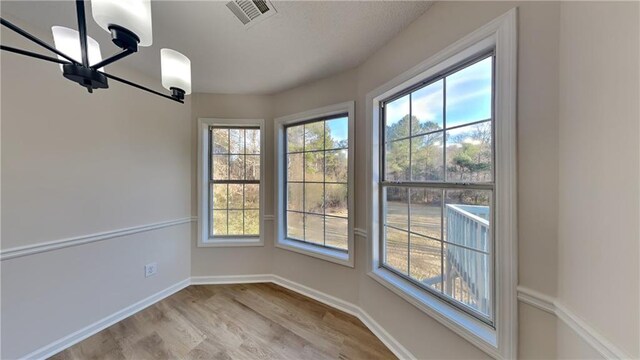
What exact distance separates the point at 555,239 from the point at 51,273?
2974 millimetres

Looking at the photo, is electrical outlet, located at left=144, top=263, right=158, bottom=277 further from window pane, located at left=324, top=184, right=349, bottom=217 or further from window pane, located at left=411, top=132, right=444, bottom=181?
window pane, located at left=411, top=132, right=444, bottom=181

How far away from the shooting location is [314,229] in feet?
8.30

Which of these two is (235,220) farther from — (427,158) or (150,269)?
(427,158)

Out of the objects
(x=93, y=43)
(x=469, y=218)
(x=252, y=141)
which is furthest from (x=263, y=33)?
(x=469, y=218)

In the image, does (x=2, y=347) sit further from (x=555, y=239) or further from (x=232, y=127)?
(x=555, y=239)

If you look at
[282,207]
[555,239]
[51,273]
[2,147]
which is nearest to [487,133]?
[555,239]

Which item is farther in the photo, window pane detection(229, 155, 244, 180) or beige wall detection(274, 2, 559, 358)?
window pane detection(229, 155, 244, 180)

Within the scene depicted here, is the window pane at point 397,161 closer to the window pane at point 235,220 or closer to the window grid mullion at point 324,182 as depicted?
the window grid mullion at point 324,182

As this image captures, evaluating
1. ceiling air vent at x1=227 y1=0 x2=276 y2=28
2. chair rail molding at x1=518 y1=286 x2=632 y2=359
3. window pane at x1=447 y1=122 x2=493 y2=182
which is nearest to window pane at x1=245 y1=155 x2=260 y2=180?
ceiling air vent at x1=227 y1=0 x2=276 y2=28

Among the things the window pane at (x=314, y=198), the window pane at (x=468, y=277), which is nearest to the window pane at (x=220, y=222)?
the window pane at (x=314, y=198)

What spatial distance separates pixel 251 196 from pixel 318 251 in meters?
1.09

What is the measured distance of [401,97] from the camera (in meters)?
1.75

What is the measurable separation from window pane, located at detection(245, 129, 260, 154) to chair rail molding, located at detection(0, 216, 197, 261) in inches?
46.3

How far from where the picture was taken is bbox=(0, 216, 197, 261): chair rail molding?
1450mm
